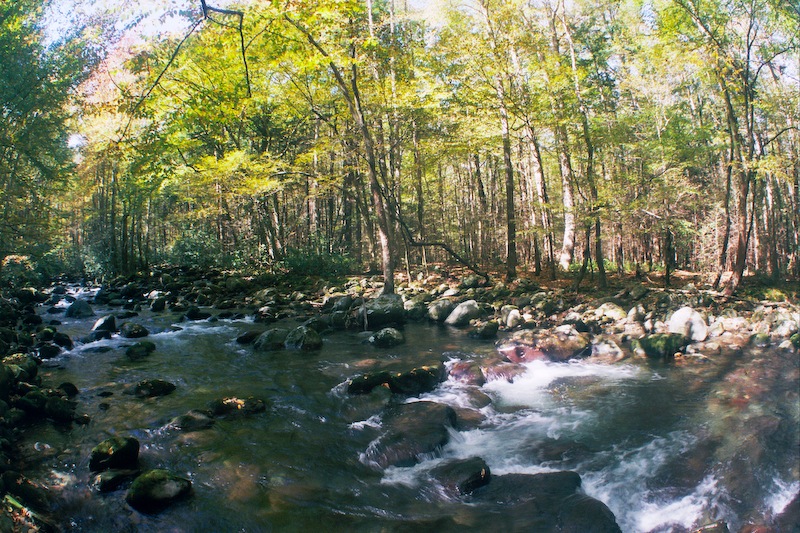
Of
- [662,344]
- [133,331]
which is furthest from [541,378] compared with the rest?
[133,331]

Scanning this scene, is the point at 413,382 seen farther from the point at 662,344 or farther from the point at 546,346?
the point at 662,344

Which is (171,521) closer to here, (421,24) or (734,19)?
(734,19)

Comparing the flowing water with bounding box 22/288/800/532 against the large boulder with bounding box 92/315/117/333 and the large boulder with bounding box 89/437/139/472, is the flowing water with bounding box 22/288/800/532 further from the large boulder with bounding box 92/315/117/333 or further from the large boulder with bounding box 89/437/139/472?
the large boulder with bounding box 92/315/117/333

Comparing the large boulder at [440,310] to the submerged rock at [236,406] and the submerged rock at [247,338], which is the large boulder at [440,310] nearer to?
the submerged rock at [247,338]

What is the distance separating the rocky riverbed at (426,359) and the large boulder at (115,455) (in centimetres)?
1

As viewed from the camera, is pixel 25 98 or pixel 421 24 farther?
pixel 421 24

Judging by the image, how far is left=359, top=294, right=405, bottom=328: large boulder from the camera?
39.4 ft

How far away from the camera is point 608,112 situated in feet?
58.7

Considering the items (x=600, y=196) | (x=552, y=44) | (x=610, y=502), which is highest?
(x=552, y=44)

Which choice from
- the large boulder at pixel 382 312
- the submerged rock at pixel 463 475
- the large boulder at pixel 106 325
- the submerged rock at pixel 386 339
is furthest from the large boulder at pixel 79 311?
the submerged rock at pixel 463 475

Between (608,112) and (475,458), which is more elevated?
(608,112)

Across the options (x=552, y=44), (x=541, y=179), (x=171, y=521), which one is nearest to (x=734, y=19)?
(x=552, y=44)

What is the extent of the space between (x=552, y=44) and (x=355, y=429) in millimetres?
17582

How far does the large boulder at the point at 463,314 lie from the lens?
12.3 m
